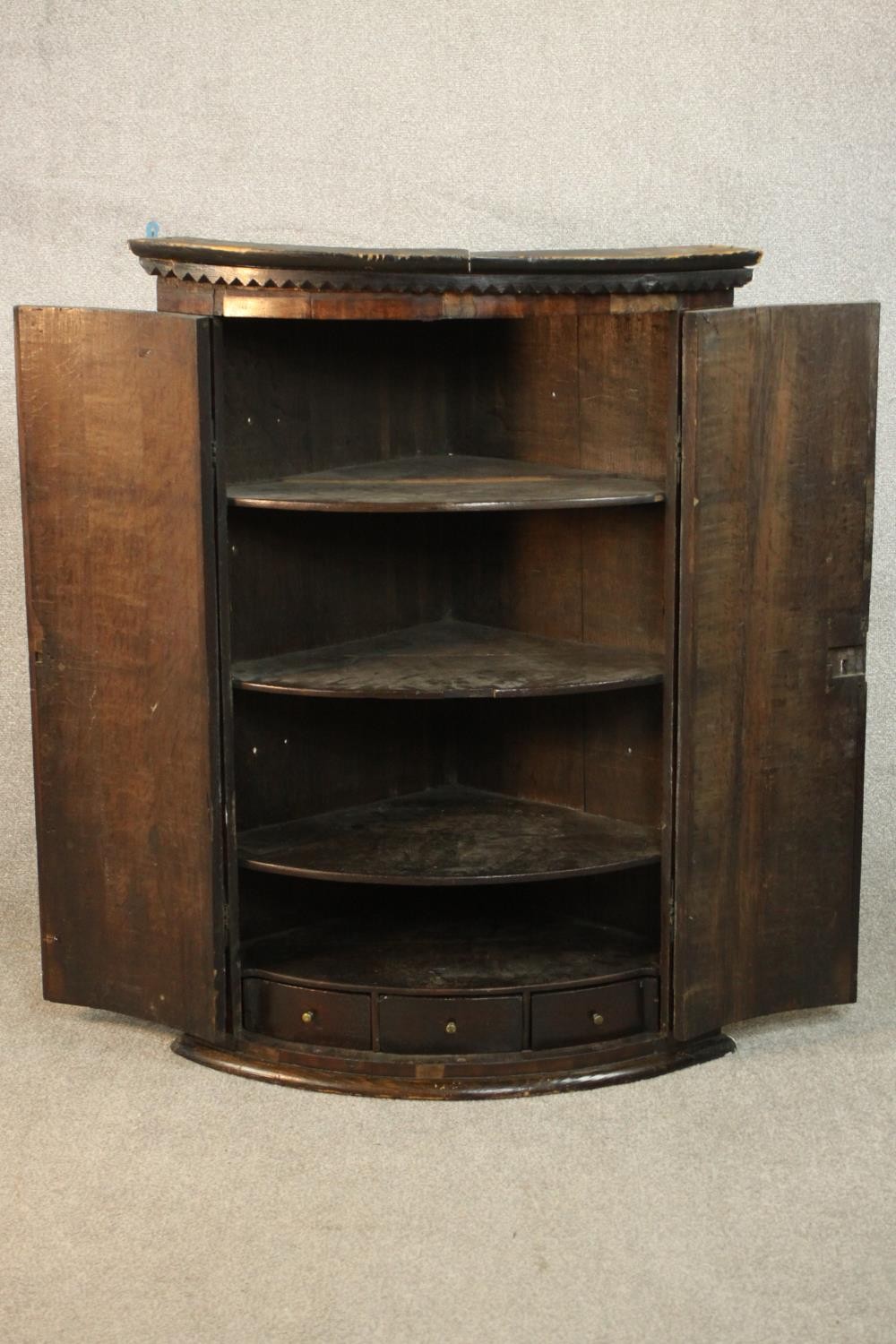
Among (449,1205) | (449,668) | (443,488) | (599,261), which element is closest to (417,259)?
(599,261)

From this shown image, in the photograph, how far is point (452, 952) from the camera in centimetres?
403

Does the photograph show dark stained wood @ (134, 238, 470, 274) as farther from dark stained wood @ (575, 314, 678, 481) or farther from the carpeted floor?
the carpeted floor

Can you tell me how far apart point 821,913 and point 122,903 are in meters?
1.32

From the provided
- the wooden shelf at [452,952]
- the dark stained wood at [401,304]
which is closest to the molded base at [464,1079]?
the wooden shelf at [452,952]

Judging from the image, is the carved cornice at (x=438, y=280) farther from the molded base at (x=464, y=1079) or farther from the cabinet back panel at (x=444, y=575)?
the molded base at (x=464, y=1079)

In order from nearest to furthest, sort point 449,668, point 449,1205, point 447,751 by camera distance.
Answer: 1. point 449,1205
2. point 449,668
3. point 447,751

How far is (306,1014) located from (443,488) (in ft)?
3.31

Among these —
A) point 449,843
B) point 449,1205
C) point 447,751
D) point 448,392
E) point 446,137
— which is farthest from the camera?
point 446,137

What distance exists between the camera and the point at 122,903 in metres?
3.88

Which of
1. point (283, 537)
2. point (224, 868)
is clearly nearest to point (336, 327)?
point (283, 537)

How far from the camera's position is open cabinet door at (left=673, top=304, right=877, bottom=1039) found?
3.63 meters

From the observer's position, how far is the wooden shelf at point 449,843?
379cm

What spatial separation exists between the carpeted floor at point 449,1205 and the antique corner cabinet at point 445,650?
4.4 inches

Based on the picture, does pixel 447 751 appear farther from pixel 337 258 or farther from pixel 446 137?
pixel 446 137
